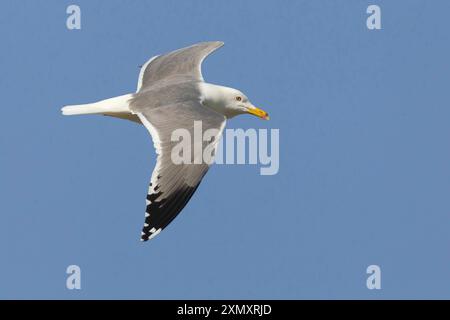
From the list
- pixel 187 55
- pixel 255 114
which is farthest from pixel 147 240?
pixel 187 55

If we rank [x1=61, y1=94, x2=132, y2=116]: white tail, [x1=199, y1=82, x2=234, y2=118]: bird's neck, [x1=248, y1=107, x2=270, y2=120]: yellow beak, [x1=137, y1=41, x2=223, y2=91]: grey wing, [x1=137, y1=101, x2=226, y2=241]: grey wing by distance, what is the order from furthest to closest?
[x1=137, y1=41, x2=223, y2=91]: grey wing
[x1=248, y1=107, x2=270, y2=120]: yellow beak
[x1=199, y1=82, x2=234, y2=118]: bird's neck
[x1=61, y1=94, x2=132, y2=116]: white tail
[x1=137, y1=101, x2=226, y2=241]: grey wing

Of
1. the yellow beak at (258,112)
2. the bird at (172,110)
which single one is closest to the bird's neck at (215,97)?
the bird at (172,110)

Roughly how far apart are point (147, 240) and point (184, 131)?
0.76m

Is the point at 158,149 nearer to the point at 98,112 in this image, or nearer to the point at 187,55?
the point at 98,112

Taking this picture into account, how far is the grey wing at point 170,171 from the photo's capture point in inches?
267

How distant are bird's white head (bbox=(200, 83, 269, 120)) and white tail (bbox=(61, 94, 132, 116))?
49 centimetres

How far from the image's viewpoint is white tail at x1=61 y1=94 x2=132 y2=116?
7.64m

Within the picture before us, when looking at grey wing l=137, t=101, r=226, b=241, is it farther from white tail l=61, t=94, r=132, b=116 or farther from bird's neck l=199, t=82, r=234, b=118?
bird's neck l=199, t=82, r=234, b=118

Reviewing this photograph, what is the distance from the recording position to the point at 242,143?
748cm

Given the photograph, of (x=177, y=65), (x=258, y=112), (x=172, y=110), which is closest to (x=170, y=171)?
(x=172, y=110)

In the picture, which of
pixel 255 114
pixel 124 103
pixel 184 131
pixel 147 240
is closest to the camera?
pixel 147 240

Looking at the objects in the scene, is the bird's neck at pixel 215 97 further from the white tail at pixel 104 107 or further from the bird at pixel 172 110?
the white tail at pixel 104 107

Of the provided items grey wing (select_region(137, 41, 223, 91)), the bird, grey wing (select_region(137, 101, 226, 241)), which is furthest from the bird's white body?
grey wing (select_region(137, 101, 226, 241))

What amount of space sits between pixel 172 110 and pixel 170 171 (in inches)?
24.7
